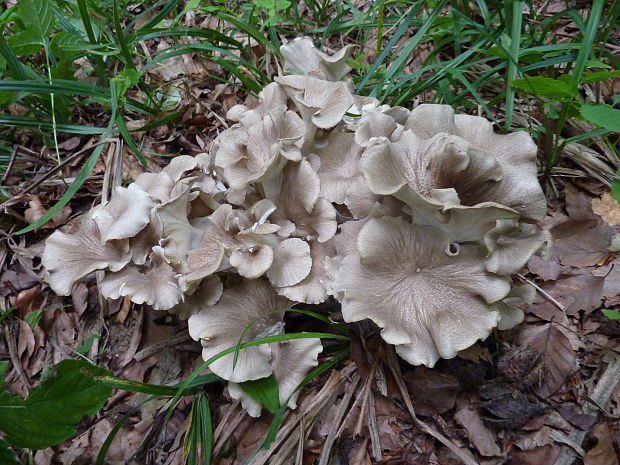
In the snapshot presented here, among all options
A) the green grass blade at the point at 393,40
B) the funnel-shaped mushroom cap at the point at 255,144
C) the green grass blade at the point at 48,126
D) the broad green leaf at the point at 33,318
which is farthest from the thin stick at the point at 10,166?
the green grass blade at the point at 393,40

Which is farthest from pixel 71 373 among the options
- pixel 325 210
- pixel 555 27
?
pixel 555 27

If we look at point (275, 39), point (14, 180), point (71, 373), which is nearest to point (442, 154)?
point (71, 373)

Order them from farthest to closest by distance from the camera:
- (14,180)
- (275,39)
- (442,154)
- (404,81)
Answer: (275,39), (14,180), (404,81), (442,154)

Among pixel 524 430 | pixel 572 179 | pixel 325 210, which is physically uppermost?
pixel 325 210

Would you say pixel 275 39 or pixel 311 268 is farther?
pixel 275 39

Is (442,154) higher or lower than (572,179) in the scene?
higher

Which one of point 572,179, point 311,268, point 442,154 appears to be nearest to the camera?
point 442,154

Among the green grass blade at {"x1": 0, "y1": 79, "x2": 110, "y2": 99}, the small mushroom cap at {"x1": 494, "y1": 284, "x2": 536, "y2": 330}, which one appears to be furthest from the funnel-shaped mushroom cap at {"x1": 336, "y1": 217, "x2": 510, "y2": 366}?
the green grass blade at {"x1": 0, "y1": 79, "x2": 110, "y2": 99}

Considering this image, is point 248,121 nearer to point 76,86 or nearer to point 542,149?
point 76,86
